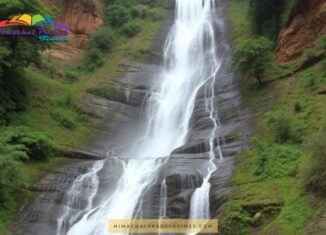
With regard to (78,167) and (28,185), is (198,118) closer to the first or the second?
(78,167)

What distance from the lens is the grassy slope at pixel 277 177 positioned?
1548 cm

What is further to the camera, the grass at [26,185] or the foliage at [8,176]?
the grass at [26,185]

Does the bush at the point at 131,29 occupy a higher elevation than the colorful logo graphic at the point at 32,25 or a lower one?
higher

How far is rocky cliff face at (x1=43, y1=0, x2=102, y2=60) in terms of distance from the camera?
4150 centimetres

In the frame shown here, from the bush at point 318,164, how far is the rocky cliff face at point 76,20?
29347mm

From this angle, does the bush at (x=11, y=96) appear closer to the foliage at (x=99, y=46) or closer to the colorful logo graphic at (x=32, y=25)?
the colorful logo graphic at (x=32, y=25)

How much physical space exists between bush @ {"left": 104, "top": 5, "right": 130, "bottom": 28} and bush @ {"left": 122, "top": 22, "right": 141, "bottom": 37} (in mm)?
Answer: 1309

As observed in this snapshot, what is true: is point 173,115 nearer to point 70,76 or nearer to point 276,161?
point 70,76

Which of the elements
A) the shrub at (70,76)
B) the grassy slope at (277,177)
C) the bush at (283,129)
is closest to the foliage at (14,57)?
the shrub at (70,76)

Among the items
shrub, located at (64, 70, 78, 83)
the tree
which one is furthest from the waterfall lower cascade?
shrub, located at (64, 70, 78, 83)

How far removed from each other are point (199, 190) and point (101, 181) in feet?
17.7

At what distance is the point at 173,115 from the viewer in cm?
3048

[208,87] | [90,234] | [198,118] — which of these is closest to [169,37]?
[208,87]

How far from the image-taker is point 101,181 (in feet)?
72.7
